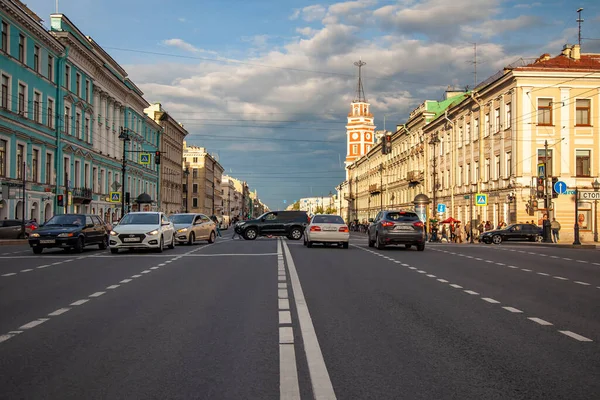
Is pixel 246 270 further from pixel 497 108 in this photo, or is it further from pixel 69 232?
pixel 497 108

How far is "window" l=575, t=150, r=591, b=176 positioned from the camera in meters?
44.0

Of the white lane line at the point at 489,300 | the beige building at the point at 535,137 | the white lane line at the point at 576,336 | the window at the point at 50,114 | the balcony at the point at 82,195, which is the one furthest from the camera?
the balcony at the point at 82,195

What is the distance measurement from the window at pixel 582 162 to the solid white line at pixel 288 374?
42.4 metres

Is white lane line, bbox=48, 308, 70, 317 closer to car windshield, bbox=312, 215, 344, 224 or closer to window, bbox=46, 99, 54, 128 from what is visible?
car windshield, bbox=312, 215, 344, 224

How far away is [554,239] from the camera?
130 ft

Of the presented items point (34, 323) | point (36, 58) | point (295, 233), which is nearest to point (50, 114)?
point (36, 58)

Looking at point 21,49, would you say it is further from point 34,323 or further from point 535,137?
point 34,323

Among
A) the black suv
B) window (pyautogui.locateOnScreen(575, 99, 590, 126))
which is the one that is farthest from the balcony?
window (pyautogui.locateOnScreen(575, 99, 590, 126))

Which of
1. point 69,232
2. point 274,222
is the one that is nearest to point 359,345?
point 69,232

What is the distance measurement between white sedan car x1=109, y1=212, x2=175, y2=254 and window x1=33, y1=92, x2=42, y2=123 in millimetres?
22116

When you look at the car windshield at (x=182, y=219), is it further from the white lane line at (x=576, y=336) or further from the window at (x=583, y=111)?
the window at (x=583, y=111)

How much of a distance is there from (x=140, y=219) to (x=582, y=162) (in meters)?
32.9

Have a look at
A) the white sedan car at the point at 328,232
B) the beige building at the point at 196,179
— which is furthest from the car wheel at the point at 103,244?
the beige building at the point at 196,179

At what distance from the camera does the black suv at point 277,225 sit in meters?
39.1
